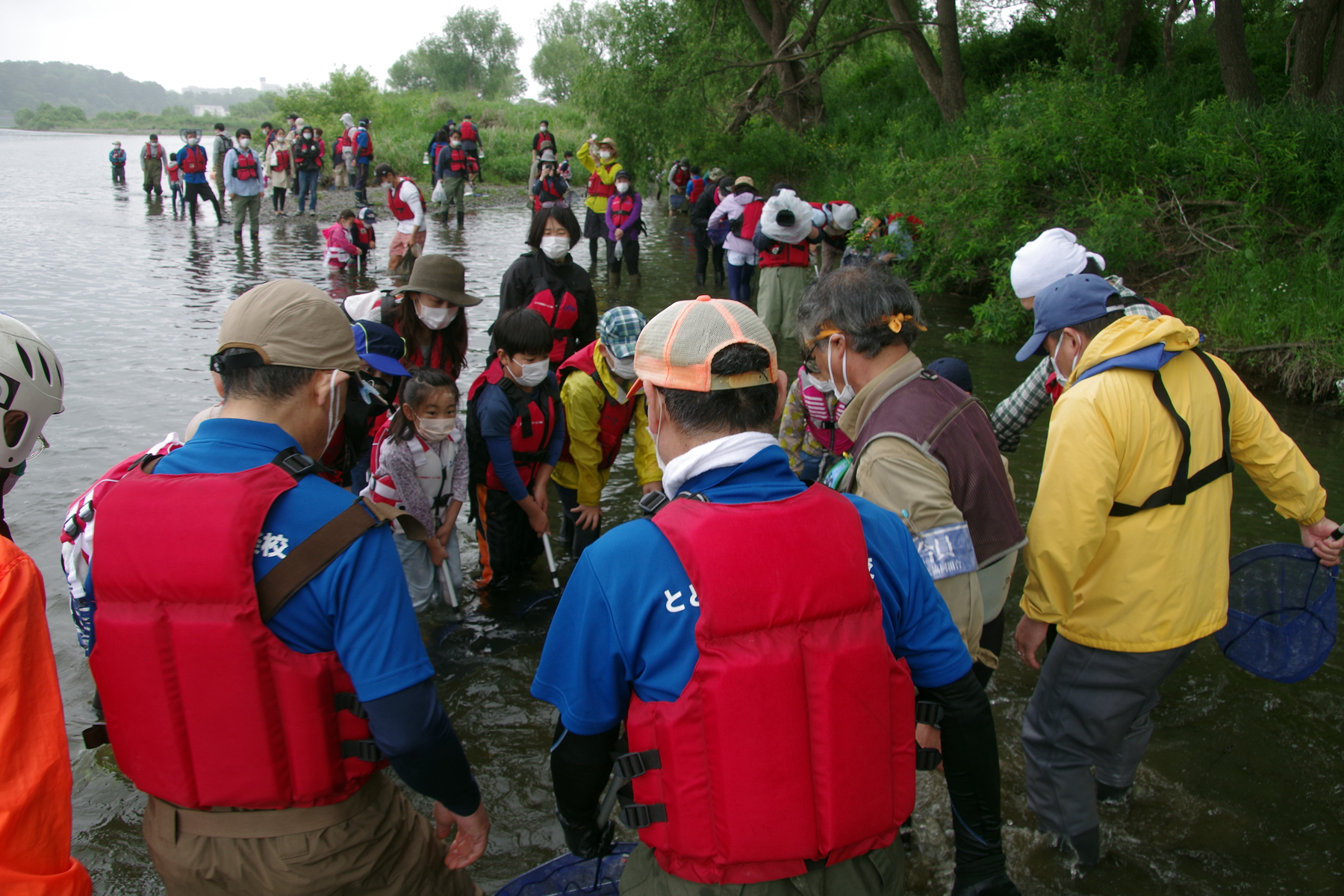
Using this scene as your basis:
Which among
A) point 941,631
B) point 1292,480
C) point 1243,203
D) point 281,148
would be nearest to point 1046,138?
point 1243,203

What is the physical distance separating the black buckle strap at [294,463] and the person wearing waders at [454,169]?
2035 cm

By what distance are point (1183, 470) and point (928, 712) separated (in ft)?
4.44

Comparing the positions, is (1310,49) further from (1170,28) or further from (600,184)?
(600,184)

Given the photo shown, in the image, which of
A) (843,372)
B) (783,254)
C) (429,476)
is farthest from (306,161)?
(843,372)

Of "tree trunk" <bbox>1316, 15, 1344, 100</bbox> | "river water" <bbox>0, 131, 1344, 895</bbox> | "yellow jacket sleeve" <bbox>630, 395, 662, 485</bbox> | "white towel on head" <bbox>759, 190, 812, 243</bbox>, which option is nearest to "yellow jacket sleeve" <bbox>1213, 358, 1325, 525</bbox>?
"river water" <bbox>0, 131, 1344, 895</bbox>

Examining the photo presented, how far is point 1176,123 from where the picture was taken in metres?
11.7

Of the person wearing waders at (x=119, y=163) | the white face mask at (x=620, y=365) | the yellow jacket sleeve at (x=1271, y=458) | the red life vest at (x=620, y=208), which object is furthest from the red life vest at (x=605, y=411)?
the person wearing waders at (x=119, y=163)

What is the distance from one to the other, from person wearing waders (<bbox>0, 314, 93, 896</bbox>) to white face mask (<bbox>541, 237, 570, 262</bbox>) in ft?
17.2

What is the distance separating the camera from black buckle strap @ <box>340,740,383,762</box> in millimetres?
1940

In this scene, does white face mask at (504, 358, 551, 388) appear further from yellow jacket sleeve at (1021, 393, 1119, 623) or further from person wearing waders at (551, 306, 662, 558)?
yellow jacket sleeve at (1021, 393, 1119, 623)

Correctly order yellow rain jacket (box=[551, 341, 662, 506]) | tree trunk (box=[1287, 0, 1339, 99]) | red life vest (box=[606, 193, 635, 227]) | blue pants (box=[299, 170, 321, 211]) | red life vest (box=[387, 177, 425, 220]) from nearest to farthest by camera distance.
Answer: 1. yellow rain jacket (box=[551, 341, 662, 506])
2. tree trunk (box=[1287, 0, 1339, 99])
3. red life vest (box=[387, 177, 425, 220])
4. red life vest (box=[606, 193, 635, 227])
5. blue pants (box=[299, 170, 321, 211])

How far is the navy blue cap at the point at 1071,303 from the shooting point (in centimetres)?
291

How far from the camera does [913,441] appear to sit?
2.48 m

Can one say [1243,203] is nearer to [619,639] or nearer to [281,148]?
[619,639]
